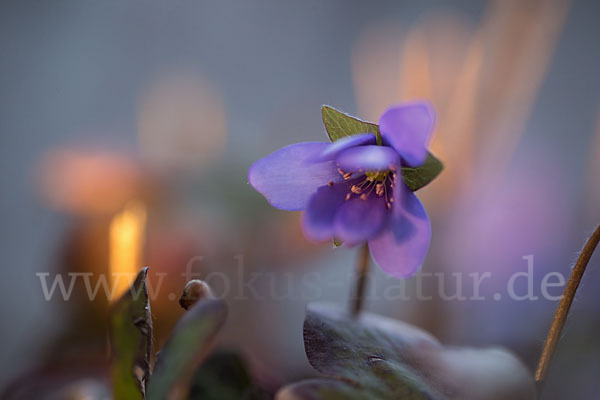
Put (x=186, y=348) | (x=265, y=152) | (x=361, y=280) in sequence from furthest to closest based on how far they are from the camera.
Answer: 1. (x=265, y=152)
2. (x=361, y=280)
3. (x=186, y=348)

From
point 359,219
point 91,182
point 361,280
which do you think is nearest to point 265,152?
point 91,182

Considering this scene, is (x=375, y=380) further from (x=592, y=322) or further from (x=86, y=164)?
(x=86, y=164)

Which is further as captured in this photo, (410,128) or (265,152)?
(265,152)

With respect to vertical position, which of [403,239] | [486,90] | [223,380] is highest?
[486,90]

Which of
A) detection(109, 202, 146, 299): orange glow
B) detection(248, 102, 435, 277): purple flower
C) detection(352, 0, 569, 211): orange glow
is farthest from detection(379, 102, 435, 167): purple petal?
detection(352, 0, 569, 211): orange glow

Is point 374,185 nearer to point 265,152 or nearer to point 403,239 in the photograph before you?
point 403,239

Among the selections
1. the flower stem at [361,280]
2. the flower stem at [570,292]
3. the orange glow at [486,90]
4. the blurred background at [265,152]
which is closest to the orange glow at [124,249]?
the blurred background at [265,152]

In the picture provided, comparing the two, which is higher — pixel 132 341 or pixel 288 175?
pixel 288 175
